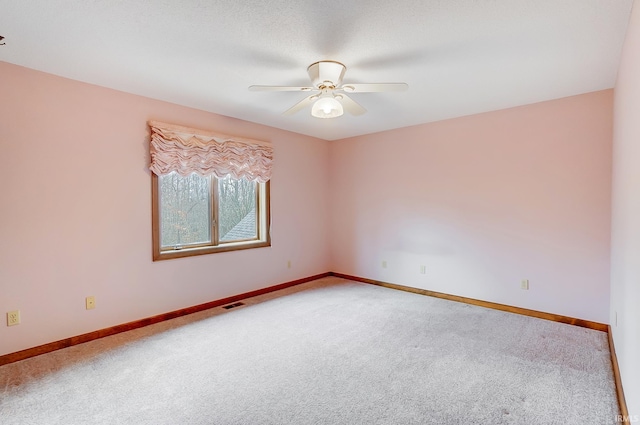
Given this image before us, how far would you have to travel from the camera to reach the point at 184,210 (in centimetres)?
380

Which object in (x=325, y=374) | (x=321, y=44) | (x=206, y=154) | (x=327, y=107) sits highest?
A: (x=321, y=44)

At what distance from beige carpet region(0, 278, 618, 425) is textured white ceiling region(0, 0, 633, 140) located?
2.39 metres

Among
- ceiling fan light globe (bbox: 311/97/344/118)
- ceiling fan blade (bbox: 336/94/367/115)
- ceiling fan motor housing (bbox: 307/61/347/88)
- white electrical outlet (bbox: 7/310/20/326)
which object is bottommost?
white electrical outlet (bbox: 7/310/20/326)

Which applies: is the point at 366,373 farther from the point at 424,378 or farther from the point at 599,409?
the point at 599,409

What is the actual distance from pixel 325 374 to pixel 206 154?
9.01ft

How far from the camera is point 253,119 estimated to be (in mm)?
4246

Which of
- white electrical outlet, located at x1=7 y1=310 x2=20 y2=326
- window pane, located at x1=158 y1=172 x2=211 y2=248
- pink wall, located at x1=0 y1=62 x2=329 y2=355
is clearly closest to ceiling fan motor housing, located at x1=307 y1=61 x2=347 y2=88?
pink wall, located at x1=0 y1=62 x2=329 y2=355

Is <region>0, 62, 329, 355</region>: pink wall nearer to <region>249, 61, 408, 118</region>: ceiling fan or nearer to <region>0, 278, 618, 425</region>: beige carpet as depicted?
<region>0, 278, 618, 425</region>: beige carpet

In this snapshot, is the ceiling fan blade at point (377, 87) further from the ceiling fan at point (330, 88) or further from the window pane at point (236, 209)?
the window pane at point (236, 209)

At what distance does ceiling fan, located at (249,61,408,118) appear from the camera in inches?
96.9

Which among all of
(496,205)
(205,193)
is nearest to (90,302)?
(205,193)

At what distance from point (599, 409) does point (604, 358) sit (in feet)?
2.78

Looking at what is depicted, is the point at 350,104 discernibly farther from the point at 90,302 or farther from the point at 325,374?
the point at 90,302

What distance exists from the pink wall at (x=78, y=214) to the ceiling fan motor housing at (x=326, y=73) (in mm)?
1862
